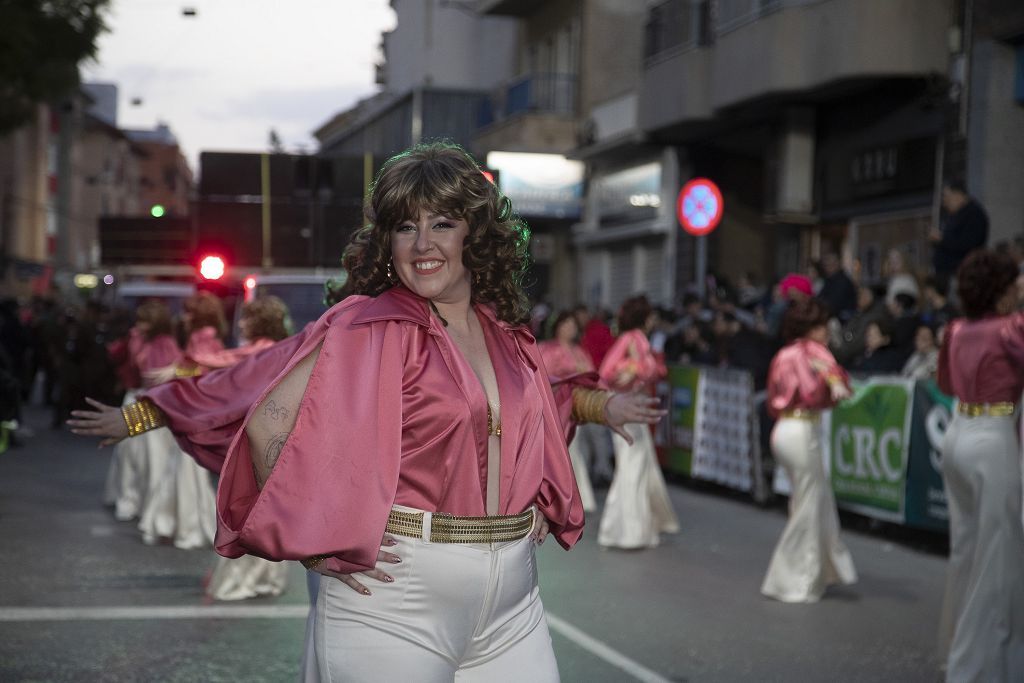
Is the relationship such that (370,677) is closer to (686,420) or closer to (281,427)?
(281,427)

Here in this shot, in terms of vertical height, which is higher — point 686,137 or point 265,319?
point 686,137

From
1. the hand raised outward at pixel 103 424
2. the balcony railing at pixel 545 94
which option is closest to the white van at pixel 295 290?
the hand raised outward at pixel 103 424

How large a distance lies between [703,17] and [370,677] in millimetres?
22285

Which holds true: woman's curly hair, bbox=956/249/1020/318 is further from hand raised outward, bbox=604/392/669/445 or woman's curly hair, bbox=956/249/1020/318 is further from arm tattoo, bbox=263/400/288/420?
arm tattoo, bbox=263/400/288/420

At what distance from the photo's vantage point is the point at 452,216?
12.2 ft

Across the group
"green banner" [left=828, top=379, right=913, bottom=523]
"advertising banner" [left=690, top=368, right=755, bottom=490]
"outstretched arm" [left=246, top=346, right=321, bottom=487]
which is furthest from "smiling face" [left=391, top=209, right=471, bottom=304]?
"advertising banner" [left=690, top=368, right=755, bottom=490]

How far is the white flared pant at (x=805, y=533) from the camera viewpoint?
31.3ft

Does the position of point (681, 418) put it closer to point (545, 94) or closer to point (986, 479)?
point (986, 479)

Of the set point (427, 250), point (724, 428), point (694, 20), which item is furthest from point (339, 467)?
point (694, 20)

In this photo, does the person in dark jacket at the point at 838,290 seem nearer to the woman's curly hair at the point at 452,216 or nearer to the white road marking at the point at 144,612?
the white road marking at the point at 144,612

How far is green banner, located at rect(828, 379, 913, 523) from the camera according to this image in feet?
40.0

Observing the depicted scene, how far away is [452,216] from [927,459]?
29.0 feet

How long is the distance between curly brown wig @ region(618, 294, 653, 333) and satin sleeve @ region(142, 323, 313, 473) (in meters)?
8.39

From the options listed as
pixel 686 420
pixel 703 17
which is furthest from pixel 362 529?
pixel 703 17
